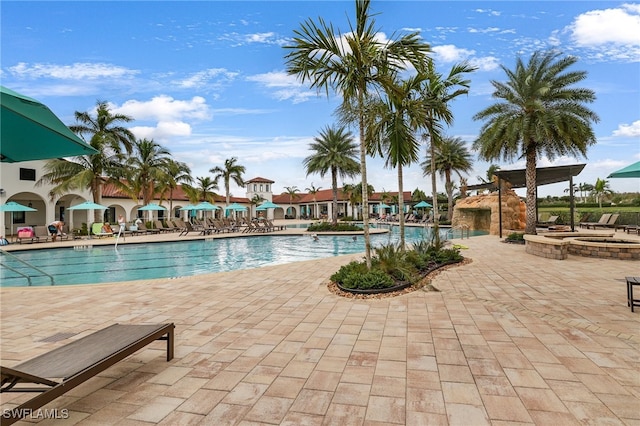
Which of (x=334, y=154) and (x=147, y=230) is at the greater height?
(x=334, y=154)

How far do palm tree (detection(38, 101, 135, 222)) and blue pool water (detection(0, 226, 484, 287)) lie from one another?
7.47 metres

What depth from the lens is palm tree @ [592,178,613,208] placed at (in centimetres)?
4112

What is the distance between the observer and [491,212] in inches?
900

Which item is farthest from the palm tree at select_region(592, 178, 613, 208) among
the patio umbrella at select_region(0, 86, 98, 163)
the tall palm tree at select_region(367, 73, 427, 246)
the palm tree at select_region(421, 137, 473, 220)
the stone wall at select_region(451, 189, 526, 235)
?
the patio umbrella at select_region(0, 86, 98, 163)

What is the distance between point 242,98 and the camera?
15211 millimetres

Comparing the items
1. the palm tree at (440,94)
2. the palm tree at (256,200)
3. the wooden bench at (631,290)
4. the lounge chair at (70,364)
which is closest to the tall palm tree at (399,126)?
the palm tree at (440,94)

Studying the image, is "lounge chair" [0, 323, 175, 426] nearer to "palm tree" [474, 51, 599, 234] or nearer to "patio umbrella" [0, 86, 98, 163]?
"patio umbrella" [0, 86, 98, 163]

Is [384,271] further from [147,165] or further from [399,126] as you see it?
[147,165]

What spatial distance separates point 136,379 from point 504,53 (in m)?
17.1

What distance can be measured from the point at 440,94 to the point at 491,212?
16574 millimetres

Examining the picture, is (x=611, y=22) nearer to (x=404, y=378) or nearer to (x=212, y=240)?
(x=404, y=378)

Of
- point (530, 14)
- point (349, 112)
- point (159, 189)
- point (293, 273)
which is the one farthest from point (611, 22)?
point (159, 189)

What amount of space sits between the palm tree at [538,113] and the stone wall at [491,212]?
560cm

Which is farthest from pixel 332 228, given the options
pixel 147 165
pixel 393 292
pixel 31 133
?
pixel 31 133
